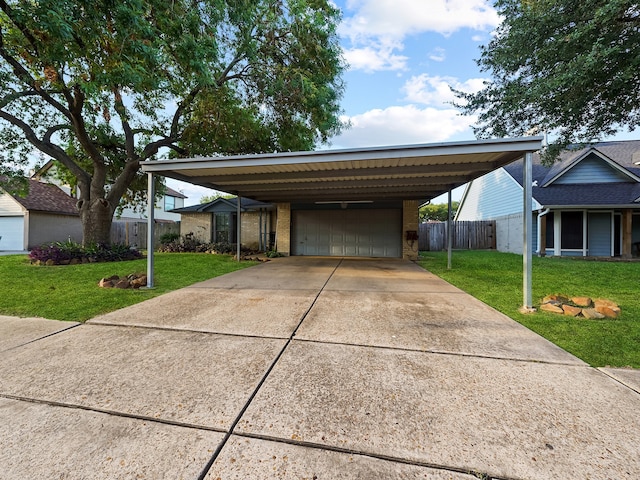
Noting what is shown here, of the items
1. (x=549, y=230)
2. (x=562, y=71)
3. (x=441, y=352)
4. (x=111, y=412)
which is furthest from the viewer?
(x=549, y=230)

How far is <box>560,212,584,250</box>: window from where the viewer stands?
38.5 feet

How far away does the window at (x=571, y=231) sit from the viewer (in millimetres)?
11742

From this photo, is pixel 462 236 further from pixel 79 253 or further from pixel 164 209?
pixel 164 209

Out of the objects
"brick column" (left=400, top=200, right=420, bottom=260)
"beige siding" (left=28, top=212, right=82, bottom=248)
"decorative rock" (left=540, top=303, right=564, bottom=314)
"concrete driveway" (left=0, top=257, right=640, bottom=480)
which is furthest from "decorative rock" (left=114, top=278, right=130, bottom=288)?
"beige siding" (left=28, top=212, right=82, bottom=248)

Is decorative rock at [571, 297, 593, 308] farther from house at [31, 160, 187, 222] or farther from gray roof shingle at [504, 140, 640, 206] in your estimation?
house at [31, 160, 187, 222]

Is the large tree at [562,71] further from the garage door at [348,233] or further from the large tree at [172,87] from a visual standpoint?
the large tree at [172,87]

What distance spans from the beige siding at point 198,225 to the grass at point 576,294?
1125 centimetres

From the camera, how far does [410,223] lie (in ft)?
37.1

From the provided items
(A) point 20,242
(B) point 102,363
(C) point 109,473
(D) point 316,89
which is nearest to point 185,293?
(B) point 102,363

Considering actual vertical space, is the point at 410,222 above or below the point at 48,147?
below

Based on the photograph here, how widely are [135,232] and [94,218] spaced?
641 cm

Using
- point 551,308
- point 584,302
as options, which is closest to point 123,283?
point 551,308

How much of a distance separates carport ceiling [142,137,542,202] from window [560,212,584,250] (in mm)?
7103

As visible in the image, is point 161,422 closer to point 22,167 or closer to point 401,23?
point 401,23
